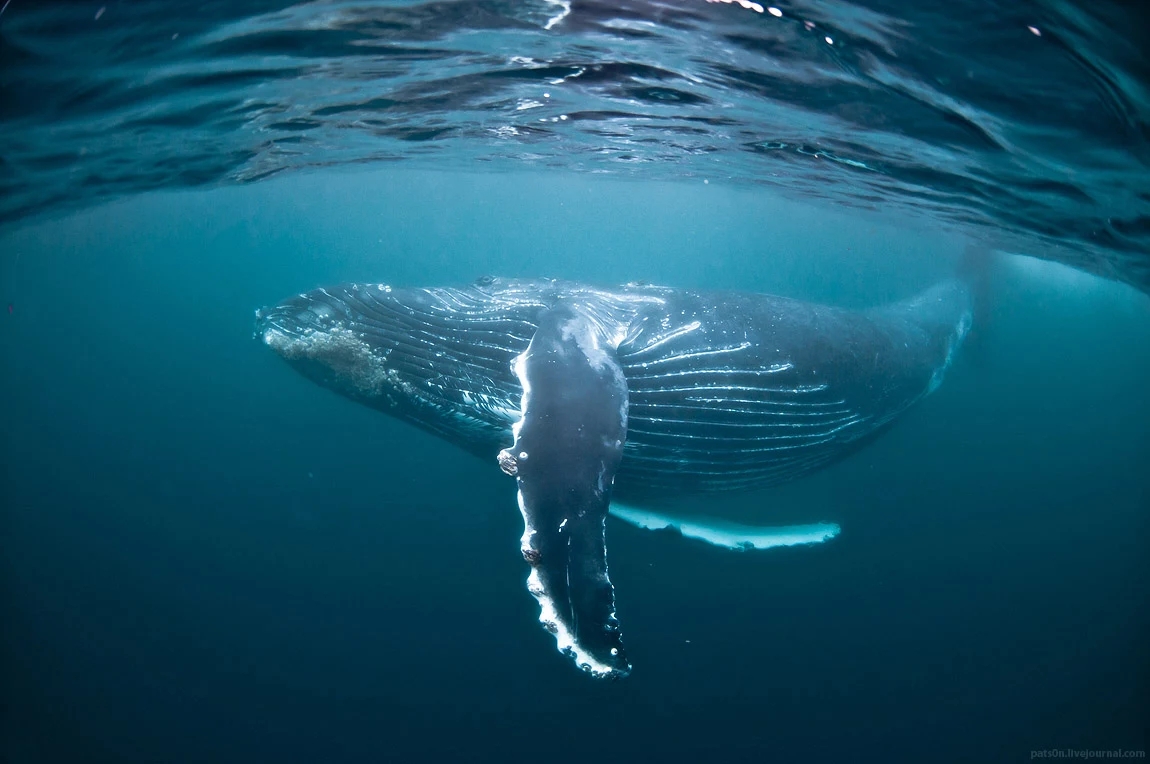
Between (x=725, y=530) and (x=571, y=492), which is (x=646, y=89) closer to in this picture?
Result: (x=725, y=530)

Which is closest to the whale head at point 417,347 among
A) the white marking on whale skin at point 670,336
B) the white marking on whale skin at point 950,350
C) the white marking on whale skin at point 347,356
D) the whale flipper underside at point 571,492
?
the white marking on whale skin at point 347,356

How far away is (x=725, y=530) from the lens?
26.5 ft

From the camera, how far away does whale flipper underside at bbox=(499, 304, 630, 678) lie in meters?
4.23

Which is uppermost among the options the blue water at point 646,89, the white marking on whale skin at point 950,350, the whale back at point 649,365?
the blue water at point 646,89

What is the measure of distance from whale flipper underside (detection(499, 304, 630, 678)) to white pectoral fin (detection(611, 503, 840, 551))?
294 centimetres

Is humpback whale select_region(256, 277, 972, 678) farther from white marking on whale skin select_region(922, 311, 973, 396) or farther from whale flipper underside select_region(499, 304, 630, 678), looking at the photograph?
white marking on whale skin select_region(922, 311, 973, 396)

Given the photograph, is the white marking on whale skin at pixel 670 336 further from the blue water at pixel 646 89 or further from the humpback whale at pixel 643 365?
the blue water at pixel 646 89

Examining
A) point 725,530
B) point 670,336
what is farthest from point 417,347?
point 725,530

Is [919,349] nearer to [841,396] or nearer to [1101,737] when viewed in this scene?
[841,396]

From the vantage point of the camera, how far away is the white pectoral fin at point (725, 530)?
25.5ft

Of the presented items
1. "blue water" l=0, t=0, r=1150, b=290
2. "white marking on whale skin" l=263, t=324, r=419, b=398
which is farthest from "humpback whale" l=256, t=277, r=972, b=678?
"blue water" l=0, t=0, r=1150, b=290

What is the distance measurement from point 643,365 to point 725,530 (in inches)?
113

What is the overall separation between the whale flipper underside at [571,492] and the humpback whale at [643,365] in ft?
0.96

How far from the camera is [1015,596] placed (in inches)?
545
